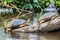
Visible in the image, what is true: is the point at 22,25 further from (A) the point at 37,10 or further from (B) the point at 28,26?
(A) the point at 37,10

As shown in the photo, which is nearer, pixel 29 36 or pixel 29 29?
pixel 29 36

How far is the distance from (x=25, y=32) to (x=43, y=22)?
823mm

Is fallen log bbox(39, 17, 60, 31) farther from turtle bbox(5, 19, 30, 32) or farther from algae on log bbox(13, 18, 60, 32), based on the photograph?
turtle bbox(5, 19, 30, 32)

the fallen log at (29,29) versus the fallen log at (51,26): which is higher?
the fallen log at (51,26)

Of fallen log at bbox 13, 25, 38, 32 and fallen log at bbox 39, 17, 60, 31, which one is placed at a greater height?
fallen log at bbox 39, 17, 60, 31

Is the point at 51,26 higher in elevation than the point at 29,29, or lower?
higher

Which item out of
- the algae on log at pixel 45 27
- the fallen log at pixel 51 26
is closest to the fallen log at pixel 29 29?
the algae on log at pixel 45 27

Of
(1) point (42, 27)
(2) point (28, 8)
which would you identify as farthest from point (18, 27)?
(2) point (28, 8)

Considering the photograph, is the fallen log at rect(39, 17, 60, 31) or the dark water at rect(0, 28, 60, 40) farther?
the fallen log at rect(39, 17, 60, 31)

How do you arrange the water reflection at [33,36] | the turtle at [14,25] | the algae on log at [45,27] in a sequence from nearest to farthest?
1. the water reflection at [33,36]
2. the algae on log at [45,27]
3. the turtle at [14,25]

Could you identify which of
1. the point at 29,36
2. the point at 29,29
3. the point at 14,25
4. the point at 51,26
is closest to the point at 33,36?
the point at 29,36

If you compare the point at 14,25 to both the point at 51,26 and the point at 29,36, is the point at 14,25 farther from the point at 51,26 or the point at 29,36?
the point at 51,26

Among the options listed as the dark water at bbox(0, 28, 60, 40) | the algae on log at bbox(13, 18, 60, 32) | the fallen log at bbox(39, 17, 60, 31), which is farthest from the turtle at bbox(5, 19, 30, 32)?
the fallen log at bbox(39, 17, 60, 31)

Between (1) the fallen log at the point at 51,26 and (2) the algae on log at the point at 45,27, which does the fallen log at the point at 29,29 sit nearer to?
(2) the algae on log at the point at 45,27
